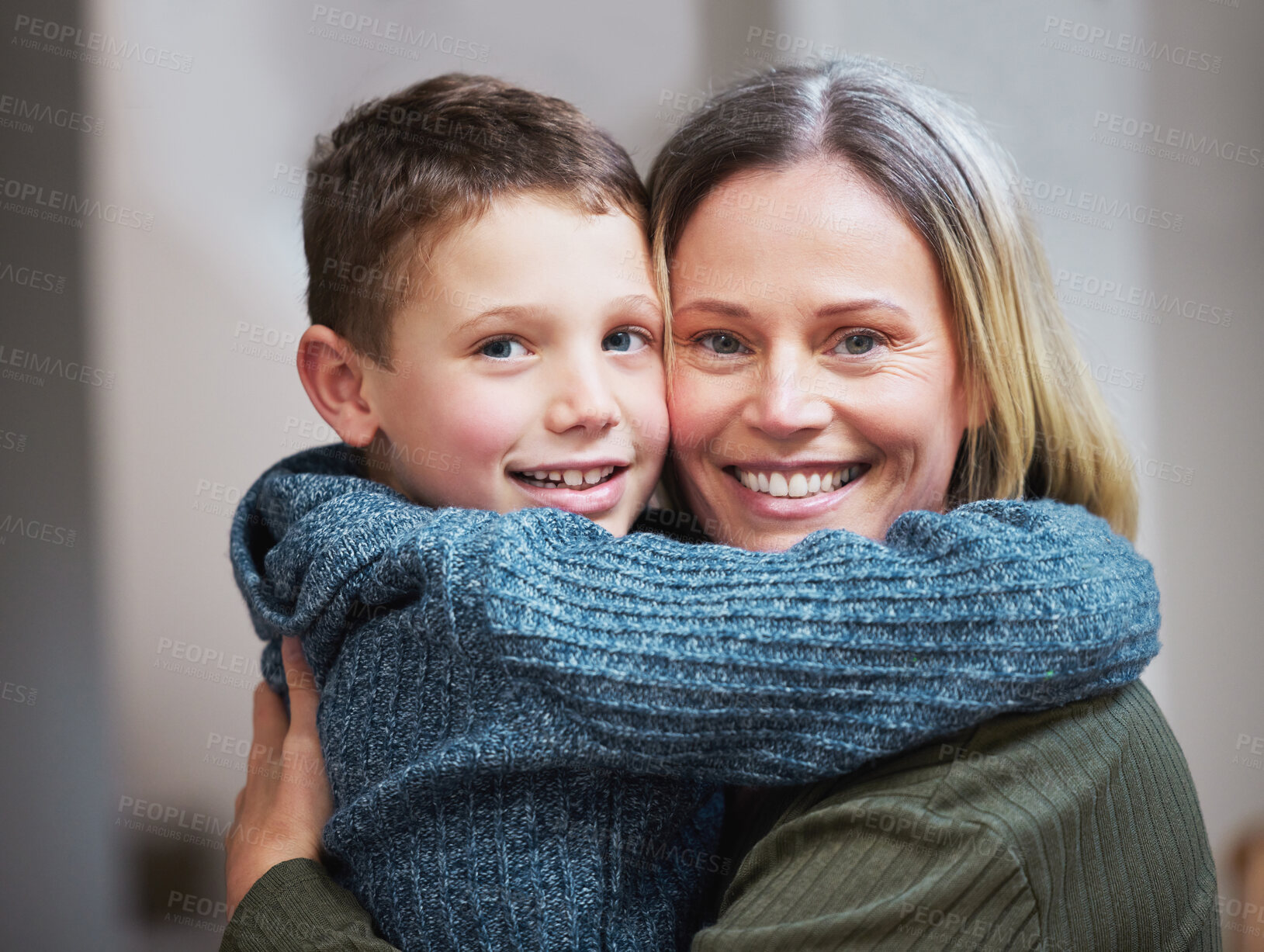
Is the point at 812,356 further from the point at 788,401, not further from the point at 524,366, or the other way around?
the point at 524,366

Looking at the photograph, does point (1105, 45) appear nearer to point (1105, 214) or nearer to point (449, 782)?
point (1105, 214)

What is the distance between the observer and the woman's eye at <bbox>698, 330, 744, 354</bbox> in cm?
138

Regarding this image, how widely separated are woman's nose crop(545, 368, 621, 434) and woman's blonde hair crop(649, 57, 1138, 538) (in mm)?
172

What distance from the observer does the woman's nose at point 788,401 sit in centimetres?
129

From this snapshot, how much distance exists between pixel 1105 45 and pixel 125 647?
7.84ft

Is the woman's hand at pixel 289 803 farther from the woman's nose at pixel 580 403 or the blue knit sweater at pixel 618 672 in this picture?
the woman's nose at pixel 580 403

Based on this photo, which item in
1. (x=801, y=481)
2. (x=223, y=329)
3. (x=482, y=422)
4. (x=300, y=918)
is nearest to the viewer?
(x=300, y=918)

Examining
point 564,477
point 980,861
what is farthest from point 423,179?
point 980,861

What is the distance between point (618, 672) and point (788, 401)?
456 millimetres

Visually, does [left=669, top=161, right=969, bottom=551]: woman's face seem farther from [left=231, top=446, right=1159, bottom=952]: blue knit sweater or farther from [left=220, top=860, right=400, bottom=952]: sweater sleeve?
[left=220, top=860, right=400, bottom=952]: sweater sleeve

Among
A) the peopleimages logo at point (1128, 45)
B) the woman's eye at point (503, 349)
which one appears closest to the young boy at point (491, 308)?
the woman's eye at point (503, 349)

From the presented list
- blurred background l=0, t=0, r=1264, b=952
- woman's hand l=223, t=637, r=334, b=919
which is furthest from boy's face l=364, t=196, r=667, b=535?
blurred background l=0, t=0, r=1264, b=952

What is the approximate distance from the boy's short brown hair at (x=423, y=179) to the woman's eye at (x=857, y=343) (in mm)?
326

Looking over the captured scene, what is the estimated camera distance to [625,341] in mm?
1368
